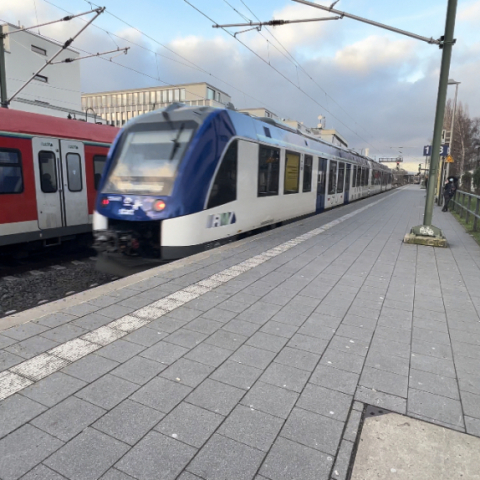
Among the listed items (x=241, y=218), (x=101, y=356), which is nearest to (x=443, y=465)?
(x=101, y=356)

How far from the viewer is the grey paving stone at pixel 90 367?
8.75 feet

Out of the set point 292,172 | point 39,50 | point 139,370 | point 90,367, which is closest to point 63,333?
point 90,367

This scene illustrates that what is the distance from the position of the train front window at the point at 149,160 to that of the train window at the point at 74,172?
253 centimetres

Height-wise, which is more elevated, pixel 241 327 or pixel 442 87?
pixel 442 87

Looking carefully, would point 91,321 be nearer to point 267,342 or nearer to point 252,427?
point 267,342

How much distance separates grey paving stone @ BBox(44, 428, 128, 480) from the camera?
1.84 meters

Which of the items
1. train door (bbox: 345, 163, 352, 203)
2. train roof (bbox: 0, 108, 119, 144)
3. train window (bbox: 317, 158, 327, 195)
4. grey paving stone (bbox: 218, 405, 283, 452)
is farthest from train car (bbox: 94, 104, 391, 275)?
train door (bbox: 345, 163, 352, 203)

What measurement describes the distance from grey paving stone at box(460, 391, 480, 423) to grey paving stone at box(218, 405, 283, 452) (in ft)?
4.10

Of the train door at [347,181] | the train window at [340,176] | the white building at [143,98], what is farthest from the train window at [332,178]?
the white building at [143,98]

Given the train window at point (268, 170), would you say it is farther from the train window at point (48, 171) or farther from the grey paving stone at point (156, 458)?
the grey paving stone at point (156, 458)

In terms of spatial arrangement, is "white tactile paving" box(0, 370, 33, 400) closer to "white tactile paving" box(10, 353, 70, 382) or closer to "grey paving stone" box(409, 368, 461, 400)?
"white tactile paving" box(10, 353, 70, 382)

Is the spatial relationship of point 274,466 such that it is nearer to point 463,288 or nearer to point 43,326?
point 43,326

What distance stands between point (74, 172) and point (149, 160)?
336 cm

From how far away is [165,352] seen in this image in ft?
9.99
